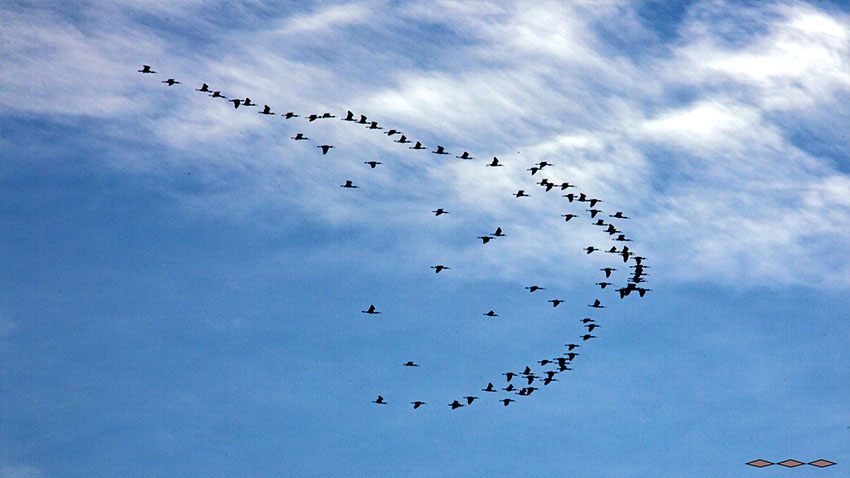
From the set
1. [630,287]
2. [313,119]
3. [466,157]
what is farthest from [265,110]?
[630,287]

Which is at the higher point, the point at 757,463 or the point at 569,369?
the point at 569,369

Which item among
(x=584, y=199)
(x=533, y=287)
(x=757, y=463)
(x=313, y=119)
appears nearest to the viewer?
(x=757, y=463)

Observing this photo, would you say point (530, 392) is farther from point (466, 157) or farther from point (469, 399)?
point (466, 157)

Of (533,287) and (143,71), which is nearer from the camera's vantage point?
(143,71)

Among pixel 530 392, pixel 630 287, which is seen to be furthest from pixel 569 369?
→ pixel 630 287

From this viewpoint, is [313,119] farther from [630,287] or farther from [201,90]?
[630,287]

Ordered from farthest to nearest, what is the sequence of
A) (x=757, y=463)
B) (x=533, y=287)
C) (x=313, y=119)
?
1. (x=533, y=287)
2. (x=313, y=119)
3. (x=757, y=463)

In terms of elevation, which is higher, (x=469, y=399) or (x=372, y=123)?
(x=372, y=123)

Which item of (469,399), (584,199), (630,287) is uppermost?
(584,199)

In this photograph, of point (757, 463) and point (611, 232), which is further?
point (611, 232)
